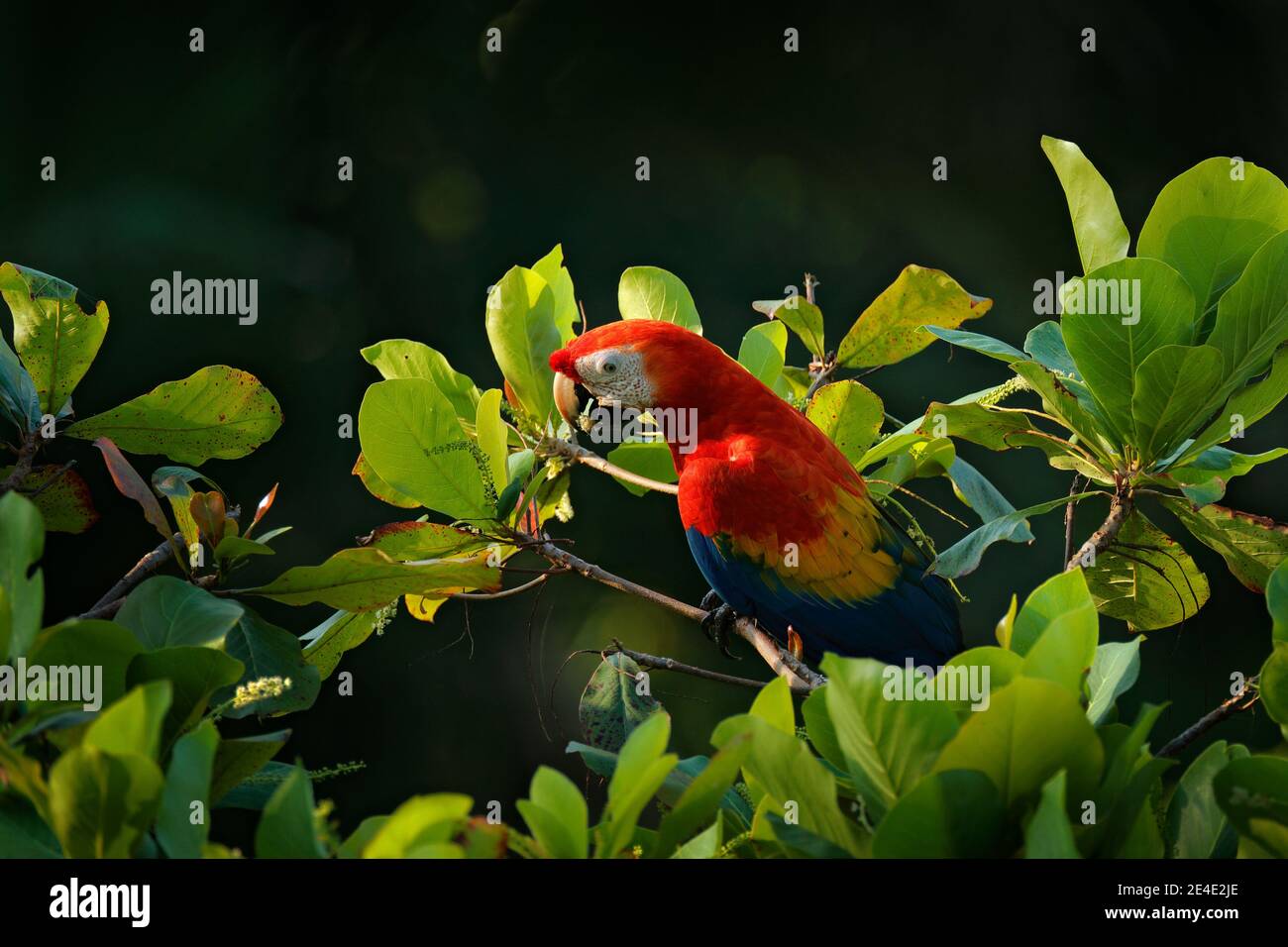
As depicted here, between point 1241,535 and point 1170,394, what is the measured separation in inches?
6.2

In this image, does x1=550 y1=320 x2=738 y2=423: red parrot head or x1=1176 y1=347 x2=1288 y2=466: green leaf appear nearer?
x1=1176 y1=347 x2=1288 y2=466: green leaf

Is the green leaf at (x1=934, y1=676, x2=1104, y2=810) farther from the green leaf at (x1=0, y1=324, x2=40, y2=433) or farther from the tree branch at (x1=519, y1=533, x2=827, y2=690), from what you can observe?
the green leaf at (x1=0, y1=324, x2=40, y2=433)

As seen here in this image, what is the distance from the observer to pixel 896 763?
1.42 ft

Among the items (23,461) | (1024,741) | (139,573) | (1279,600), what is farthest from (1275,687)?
(23,461)

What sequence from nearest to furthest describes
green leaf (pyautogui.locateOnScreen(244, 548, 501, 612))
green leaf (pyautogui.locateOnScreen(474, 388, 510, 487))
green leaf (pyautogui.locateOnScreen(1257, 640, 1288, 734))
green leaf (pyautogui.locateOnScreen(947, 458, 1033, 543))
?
green leaf (pyautogui.locateOnScreen(1257, 640, 1288, 734)) → green leaf (pyautogui.locateOnScreen(244, 548, 501, 612)) → green leaf (pyautogui.locateOnScreen(474, 388, 510, 487)) → green leaf (pyautogui.locateOnScreen(947, 458, 1033, 543))

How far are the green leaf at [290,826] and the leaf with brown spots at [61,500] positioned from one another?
405 mm

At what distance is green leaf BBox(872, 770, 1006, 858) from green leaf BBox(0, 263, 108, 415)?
56 centimetres

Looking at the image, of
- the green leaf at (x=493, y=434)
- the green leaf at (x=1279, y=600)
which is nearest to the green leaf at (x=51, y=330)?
the green leaf at (x=493, y=434)

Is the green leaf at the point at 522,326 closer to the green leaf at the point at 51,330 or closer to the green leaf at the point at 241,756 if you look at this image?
the green leaf at the point at 51,330

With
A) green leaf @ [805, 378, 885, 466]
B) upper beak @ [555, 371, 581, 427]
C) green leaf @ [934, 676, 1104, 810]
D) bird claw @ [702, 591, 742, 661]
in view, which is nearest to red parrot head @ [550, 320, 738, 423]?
upper beak @ [555, 371, 581, 427]

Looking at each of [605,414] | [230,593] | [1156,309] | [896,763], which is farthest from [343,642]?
[1156,309]

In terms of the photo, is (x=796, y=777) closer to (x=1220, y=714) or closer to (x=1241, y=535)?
(x=1220, y=714)

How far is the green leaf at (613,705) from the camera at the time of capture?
0.76 m

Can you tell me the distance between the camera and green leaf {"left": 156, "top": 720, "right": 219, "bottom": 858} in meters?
0.39
